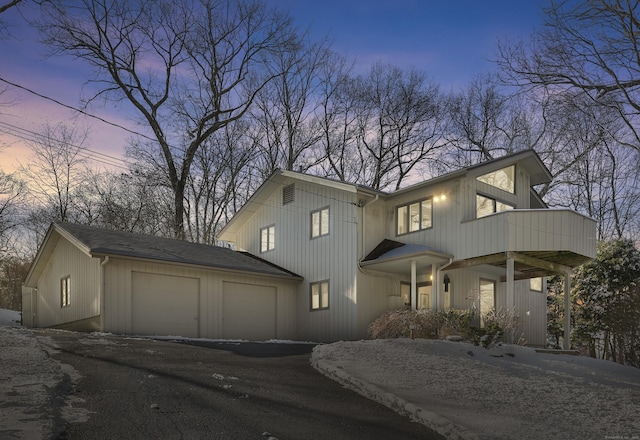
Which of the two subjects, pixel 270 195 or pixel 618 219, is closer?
pixel 270 195

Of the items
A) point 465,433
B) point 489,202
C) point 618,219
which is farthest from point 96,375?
point 618,219

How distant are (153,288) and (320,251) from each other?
19.2ft

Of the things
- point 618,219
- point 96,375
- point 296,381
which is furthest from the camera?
point 618,219

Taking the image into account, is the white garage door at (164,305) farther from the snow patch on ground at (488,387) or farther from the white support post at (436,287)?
the white support post at (436,287)

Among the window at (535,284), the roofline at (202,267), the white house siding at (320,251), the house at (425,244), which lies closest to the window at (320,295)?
the house at (425,244)

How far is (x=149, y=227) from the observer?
32.5m

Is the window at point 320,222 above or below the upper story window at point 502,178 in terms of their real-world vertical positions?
below

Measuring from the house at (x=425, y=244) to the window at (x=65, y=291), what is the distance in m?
7.41

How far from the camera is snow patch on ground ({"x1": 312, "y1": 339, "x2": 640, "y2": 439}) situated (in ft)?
23.3

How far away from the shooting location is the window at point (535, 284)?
21.1m

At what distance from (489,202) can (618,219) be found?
14.6 m

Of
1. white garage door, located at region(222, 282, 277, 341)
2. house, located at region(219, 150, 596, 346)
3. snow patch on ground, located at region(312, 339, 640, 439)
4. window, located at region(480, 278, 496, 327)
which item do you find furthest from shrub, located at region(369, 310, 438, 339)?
white garage door, located at region(222, 282, 277, 341)

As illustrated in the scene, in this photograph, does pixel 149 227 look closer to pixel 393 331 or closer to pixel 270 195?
pixel 270 195

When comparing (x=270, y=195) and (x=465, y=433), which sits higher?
(x=270, y=195)
